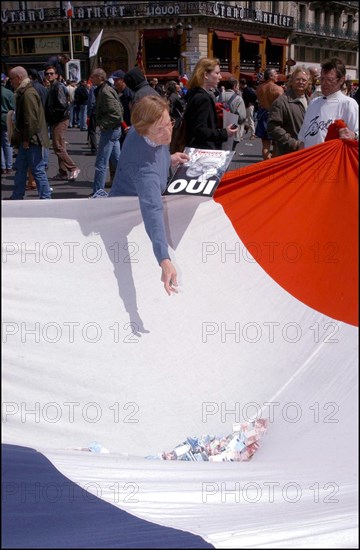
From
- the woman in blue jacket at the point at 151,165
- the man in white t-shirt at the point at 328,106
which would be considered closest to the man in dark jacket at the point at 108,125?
the man in white t-shirt at the point at 328,106

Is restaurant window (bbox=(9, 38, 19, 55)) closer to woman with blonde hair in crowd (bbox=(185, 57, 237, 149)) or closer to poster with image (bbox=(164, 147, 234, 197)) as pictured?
woman with blonde hair in crowd (bbox=(185, 57, 237, 149))

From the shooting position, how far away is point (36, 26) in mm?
40438

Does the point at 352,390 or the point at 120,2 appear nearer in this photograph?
the point at 352,390

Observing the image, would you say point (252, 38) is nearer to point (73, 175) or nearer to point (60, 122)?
point (60, 122)

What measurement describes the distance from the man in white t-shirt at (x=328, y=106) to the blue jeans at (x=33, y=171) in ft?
10.6

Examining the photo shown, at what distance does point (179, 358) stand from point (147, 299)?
318 mm

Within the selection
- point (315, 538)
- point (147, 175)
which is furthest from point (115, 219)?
point (315, 538)

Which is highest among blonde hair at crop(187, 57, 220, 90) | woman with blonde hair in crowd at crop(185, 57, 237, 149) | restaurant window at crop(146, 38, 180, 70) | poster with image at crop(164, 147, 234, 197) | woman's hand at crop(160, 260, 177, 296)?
restaurant window at crop(146, 38, 180, 70)

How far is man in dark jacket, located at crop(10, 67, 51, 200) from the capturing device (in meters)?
7.01

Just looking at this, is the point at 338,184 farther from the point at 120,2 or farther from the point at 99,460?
the point at 120,2

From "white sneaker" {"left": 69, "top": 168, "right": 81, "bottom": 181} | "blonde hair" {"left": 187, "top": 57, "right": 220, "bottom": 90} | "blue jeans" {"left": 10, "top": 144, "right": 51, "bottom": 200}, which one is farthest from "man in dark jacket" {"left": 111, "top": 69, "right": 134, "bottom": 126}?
"blonde hair" {"left": 187, "top": 57, "right": 220, "bottom": 90}

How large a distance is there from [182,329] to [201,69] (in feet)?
8.73

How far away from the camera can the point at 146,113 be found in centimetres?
296

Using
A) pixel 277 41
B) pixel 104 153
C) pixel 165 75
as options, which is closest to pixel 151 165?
pixel 104 153
